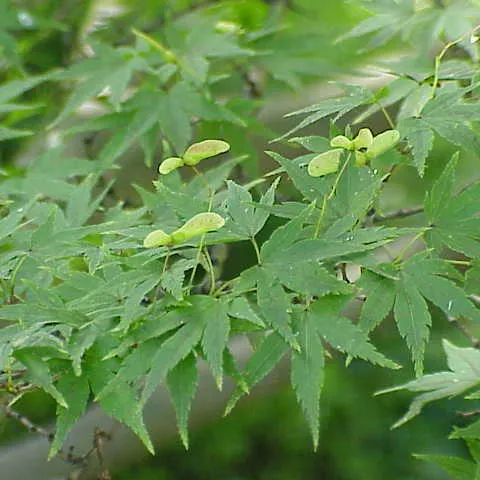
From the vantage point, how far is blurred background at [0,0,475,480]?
1.59 m

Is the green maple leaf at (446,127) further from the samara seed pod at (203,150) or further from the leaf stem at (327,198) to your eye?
the samara seed pod at (203,150)

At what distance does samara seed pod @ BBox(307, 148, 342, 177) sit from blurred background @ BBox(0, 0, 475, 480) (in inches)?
13.0

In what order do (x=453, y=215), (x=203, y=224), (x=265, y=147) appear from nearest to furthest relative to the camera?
(x=203, y=224) < (x=453, y=215) < (x=265, y=147)

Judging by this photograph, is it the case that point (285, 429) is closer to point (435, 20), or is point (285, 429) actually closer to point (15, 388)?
point (435, 20)

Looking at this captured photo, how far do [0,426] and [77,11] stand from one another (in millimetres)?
1009

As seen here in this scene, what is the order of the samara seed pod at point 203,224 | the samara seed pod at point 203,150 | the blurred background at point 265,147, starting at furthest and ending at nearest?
the blurred background at point 265,147 → the samara seed pod at point 203,150 → the samara seed pod at point 203,224

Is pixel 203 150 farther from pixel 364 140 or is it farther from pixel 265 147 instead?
pixel 265 147

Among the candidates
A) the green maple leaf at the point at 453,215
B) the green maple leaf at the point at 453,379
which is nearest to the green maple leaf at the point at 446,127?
the green maple leaf at the point at 453,215

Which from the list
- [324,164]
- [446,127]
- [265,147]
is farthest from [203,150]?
[265,147]

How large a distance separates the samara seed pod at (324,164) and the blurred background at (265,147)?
1.08 ft

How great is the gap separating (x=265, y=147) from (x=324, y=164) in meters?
1.16

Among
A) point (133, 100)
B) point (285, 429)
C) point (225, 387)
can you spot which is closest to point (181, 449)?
point (285, 429)

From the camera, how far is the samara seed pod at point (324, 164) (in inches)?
33.3

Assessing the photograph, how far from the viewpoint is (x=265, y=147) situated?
2.00m
